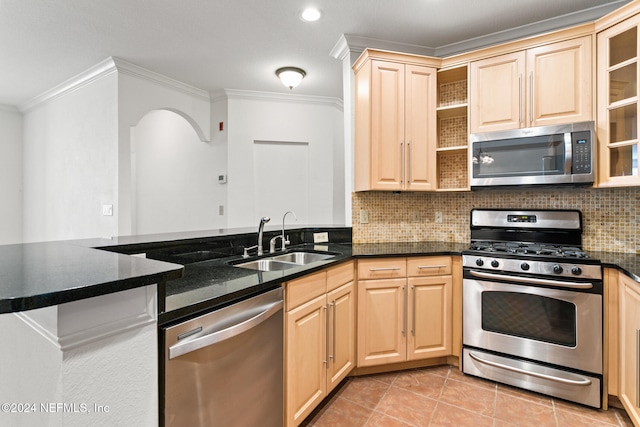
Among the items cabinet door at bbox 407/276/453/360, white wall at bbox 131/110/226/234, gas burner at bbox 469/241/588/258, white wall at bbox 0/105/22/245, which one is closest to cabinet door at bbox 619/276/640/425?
gas burner at bbox 469/241/588/258

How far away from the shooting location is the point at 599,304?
1921mm

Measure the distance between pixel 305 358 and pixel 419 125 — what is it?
193 centimetres

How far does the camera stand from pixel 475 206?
2781mm

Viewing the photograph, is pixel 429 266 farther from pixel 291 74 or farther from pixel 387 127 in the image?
pixel 291 74

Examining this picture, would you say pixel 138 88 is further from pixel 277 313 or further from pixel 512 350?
pixel 512 350

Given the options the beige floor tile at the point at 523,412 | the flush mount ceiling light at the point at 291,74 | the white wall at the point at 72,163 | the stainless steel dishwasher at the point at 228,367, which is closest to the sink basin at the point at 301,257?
the stainless steel dishwasher at the point at 228,367

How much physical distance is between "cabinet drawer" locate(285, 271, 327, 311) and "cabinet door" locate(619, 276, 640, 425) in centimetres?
161

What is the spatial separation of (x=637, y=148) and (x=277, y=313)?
2298mm

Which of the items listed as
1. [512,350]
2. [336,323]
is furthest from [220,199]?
[512,350]

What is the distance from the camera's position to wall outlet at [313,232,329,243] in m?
2.74

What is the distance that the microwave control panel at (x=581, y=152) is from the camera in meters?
2.10

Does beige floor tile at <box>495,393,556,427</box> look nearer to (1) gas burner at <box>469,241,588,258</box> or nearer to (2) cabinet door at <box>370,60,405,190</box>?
(1) gas burner at <box>469,241,588,258</box>

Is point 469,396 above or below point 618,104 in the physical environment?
below

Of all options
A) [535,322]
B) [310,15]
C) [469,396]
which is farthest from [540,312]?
[310,15]
